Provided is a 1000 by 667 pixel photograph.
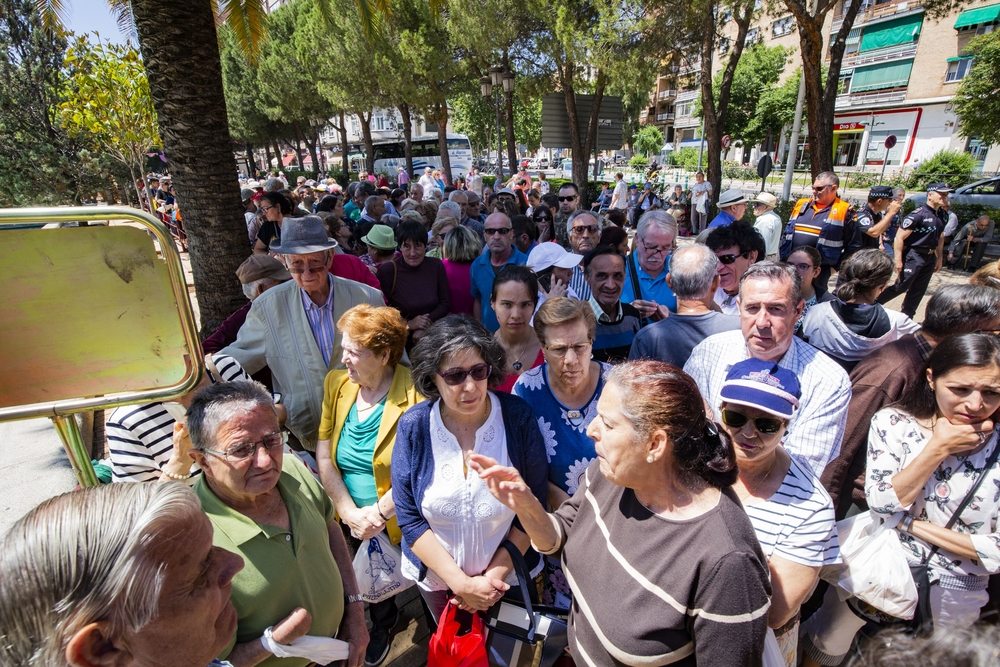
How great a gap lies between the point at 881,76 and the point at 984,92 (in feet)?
89.6

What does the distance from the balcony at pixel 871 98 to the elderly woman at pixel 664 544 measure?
156ft

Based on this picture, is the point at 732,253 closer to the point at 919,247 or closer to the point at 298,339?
the point at 298,339

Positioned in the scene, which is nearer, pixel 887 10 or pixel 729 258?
pixel 729 258

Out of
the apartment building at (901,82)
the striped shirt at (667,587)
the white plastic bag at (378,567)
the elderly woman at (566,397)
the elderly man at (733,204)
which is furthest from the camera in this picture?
the apartment building at (901,82)

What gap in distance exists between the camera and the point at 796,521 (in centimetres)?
154

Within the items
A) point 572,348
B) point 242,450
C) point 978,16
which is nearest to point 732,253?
point 572,348

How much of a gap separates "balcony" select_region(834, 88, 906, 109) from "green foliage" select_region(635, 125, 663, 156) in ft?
56.7

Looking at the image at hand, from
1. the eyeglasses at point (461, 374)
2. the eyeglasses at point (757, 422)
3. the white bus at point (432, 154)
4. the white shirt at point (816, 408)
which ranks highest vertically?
the white bus at point (432, 154)

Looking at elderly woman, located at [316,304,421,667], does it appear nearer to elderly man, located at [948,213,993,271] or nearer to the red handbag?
the red handbag

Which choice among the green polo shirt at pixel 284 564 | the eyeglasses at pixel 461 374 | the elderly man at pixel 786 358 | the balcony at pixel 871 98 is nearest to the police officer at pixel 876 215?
the elderly man at pixel 786 358

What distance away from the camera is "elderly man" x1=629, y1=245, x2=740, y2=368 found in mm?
2672

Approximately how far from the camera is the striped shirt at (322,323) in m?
3.04

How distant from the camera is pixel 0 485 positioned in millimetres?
3631

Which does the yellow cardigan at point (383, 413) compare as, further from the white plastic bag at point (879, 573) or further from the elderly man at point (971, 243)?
the elderly man at point (971, 243)
